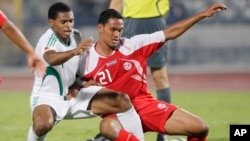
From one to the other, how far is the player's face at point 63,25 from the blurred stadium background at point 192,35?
9.81m

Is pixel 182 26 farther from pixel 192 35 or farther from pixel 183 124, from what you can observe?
pixel 192 35

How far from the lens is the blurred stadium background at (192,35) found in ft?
56.2

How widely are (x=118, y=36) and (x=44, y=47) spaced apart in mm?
695

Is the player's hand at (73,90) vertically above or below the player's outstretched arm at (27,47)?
below

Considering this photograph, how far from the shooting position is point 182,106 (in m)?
11.4

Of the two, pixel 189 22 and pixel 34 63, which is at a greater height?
pixel 189 22

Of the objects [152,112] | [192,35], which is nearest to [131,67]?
[152,112]

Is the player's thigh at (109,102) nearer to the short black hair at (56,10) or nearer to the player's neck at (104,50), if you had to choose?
the player's neck at (104,50)

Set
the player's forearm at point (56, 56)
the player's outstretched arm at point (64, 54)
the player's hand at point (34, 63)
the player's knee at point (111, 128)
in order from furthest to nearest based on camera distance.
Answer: the player's knee at point (111, 128) < the player's forearm at point (56, 56) < the player's outstretched arm at point (64, 54) < the player's hand at point (34, 63)

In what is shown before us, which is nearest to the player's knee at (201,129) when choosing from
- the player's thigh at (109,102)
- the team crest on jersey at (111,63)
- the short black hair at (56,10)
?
the player's thigh at (109,102)

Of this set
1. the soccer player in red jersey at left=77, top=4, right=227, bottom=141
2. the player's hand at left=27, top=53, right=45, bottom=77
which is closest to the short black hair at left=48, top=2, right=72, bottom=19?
the soccer player in red jersey at left=77, top=4, right=227, bottom=141

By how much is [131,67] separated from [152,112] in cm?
46

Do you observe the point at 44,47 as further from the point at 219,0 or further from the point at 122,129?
the point at 219,0

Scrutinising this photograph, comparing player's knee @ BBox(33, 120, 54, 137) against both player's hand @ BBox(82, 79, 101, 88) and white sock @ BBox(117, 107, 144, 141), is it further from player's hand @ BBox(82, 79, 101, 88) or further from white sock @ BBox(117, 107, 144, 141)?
white sock @ BBox(117, 107, 144, 141)
